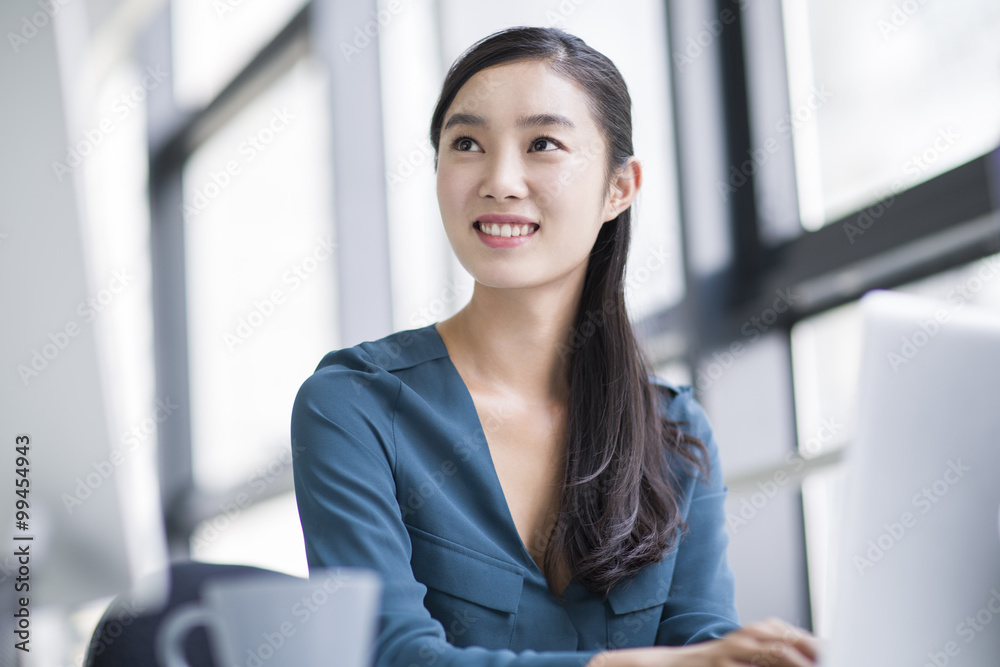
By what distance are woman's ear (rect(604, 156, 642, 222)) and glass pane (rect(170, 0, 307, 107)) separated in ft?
8.75

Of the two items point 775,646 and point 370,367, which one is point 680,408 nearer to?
point 370,367

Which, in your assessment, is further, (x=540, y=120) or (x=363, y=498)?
(x=540, y=120)

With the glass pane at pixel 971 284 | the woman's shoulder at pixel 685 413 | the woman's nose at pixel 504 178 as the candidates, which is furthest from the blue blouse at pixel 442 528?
the glass pane at pixel 971 284

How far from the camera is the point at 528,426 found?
1258 millimetres

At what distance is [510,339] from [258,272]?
2.90 metres

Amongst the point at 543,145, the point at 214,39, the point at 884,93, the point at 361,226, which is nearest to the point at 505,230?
the point at 543,145

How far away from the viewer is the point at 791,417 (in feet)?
6.88

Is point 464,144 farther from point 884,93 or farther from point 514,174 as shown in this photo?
point 884,93

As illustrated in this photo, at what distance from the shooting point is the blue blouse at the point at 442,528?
3.17ft

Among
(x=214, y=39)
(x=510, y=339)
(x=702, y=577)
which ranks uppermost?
(x=214, y=39)

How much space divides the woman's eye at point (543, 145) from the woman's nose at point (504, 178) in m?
0.03

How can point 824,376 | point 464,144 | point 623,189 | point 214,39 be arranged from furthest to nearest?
point 214,39, point 824,376, point 623,189, point 464,144

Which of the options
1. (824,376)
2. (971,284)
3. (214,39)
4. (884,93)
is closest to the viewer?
(971,284)

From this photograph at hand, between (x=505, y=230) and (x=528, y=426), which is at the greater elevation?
(x=505, y=230)
